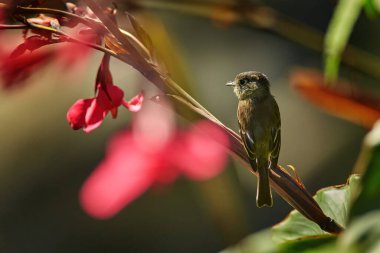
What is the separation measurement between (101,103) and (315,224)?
0.70 feet

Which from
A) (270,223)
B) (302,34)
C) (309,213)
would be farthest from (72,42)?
(270,223)

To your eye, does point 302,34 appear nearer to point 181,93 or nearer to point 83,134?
point 181,93

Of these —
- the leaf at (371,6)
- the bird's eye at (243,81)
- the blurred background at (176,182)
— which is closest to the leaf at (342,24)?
the leaf at (371,6)

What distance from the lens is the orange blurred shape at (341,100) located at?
0.71 meters

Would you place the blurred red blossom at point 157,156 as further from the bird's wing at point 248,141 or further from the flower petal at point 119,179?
the bird's wing at point 248,141

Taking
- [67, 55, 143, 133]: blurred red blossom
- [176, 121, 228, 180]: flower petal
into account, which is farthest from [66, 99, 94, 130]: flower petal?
[176, 121, 228, 180]: flower petal

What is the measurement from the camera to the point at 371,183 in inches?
13.6

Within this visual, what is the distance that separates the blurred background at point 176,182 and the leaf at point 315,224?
1983mm

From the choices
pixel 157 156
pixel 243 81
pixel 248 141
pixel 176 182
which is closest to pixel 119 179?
pixel 157 156

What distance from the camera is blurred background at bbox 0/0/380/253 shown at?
114 inches

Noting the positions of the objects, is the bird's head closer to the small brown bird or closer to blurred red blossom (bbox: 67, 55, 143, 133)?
the small brown bird

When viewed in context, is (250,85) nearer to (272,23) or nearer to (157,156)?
(272,23)

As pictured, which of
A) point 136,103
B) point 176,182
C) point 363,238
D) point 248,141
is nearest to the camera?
point 363,238

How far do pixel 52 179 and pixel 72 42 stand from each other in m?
2.50
